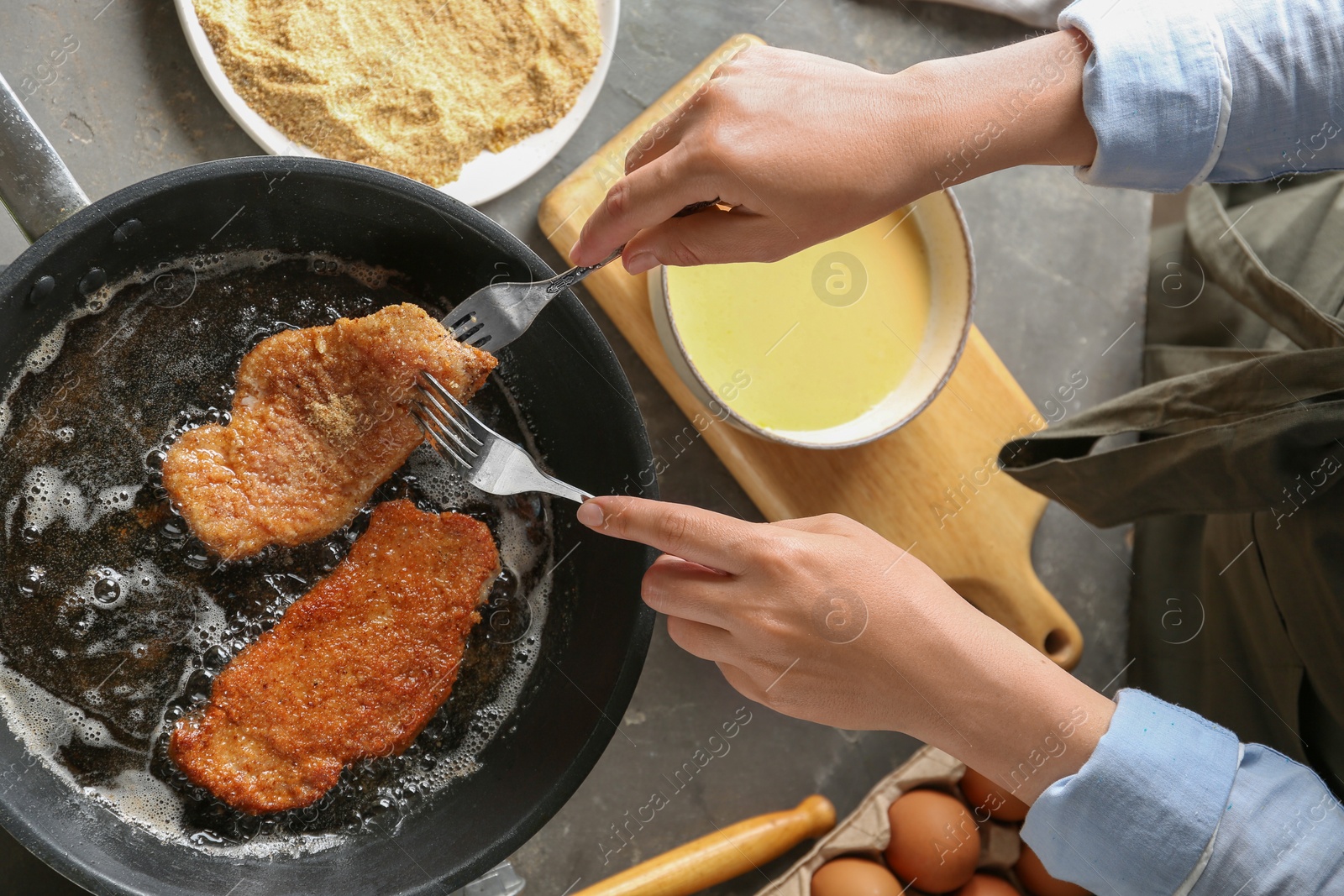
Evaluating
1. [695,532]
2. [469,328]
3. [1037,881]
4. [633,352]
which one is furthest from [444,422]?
[1037,881]

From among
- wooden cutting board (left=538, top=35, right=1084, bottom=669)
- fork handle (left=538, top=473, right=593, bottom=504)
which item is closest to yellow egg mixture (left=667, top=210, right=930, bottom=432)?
wooden cutting board (left=538, top=35, right=1084, bottom=669)

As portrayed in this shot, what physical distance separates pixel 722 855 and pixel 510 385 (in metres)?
0.71

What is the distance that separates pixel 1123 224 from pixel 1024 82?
81 centimetres

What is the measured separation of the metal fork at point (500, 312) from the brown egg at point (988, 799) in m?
0.90

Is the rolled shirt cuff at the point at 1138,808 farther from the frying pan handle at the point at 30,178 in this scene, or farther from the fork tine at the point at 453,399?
the frying pan handle at the point at 30,178

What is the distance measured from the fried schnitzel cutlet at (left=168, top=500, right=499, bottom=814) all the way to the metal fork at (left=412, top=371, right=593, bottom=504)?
0.41 feet

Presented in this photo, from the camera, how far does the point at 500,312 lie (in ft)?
3.29

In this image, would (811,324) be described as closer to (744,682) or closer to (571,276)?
(571,276)

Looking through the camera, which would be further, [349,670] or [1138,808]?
[349,670]

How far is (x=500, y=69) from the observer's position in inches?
49.2

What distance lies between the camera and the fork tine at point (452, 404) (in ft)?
3.19

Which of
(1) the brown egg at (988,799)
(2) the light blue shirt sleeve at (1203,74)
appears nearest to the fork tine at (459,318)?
(2) the light blue shirt sleeve at (1203,74)

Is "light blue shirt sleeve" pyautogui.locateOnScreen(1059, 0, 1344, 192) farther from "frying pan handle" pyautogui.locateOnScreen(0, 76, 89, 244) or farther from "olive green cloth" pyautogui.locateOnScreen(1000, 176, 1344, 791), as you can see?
"frying pan handle" pyautogui.locateOnScreen(0, 76, 89, 244)

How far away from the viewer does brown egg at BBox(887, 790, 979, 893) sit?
1.23 meters
